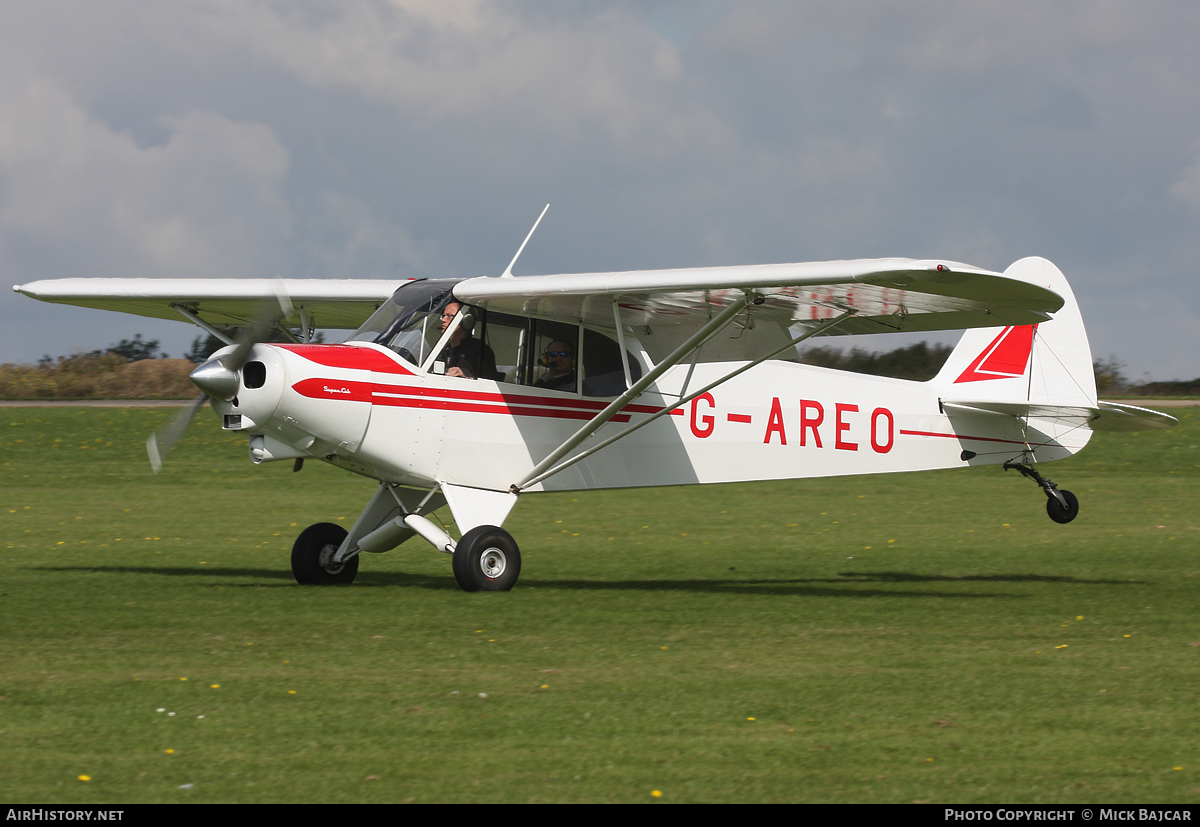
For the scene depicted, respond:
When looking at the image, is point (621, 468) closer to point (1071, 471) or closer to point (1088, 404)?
point (1088, 404)

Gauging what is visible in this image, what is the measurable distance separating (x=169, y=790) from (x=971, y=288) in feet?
22.3

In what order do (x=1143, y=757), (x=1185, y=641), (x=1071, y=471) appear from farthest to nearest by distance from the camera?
(x=1071, y=471)
(x=1185, y=641)
(x=1143, y=757)

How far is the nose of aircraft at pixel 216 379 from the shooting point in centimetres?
936

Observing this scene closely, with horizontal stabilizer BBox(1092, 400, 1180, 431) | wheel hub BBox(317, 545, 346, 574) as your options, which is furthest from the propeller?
horizontal stabilizer BBox(1092, 400, 1180, 431)

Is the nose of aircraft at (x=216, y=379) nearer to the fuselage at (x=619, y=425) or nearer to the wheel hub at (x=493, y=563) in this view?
the fuselage at (x=619, y=425)

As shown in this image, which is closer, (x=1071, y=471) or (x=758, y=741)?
(x=758, y=741)

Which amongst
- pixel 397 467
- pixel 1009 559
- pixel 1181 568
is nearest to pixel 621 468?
pixel 397 467

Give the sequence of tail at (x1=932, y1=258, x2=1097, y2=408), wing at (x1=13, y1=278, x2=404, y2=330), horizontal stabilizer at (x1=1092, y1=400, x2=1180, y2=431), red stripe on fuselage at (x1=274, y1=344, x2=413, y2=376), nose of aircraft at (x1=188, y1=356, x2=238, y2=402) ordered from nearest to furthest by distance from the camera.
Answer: nose of aircraft at (x1=188, y1=356, x2=238, y2=402)
red stripe on fuselage at (x1=274, y1=344, x2=413, y2=376)
wing at (x1=13, y1=278, x2=404, y2=330)
horizontal stabilizer at (x1=1092, y1=400, x2=1180, y2=431)
tail at (x1=932, y1=258, x2=1097, y2=408)

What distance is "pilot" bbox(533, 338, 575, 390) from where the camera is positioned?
11.2 m

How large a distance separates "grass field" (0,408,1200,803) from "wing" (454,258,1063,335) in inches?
97.7

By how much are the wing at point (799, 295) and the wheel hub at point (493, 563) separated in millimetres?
2220

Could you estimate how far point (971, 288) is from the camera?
9078 millimetres

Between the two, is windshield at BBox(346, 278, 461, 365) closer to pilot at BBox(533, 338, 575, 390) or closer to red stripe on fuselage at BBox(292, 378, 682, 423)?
red stripe on fuselage at BBox(292, 378, 682, 423)

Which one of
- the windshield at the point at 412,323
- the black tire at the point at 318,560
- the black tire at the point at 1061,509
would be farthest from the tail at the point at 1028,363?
the black tire at the point at 318,560
